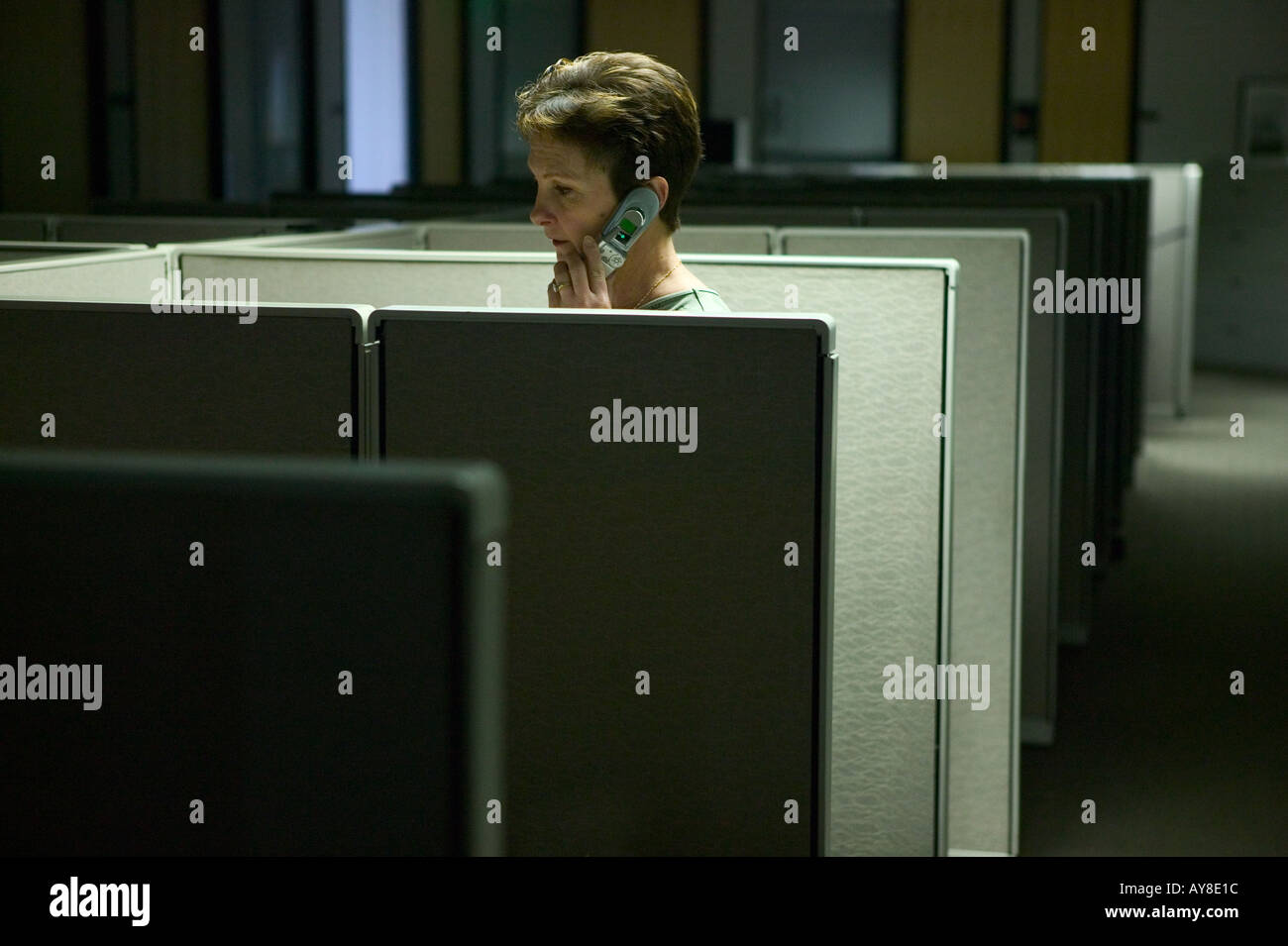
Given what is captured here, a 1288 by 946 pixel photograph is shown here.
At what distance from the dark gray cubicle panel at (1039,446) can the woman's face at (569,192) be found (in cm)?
169

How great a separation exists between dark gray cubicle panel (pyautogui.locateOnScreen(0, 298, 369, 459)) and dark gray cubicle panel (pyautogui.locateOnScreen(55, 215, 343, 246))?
1.56 meters

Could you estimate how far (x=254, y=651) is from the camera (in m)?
0.70

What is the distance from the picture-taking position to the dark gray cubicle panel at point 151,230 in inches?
127

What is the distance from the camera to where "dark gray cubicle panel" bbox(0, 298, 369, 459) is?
1.63 m

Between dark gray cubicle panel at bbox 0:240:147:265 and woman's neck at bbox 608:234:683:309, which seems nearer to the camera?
woman's neck at bbox 608:234:683:309

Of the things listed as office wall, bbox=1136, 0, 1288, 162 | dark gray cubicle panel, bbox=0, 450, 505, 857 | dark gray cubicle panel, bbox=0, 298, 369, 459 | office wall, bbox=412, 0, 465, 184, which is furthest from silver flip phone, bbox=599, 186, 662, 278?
office wall, bbox=1136, 0, 1288, 162

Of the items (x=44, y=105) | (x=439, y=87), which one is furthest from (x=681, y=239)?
(x=439, y=87)

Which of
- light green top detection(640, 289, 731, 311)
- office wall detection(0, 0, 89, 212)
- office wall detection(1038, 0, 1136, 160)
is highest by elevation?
office wall detection(1038, 0, 1136, 160)

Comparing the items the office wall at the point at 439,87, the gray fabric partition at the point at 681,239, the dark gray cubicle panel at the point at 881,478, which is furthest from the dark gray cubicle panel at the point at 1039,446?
the office wall at the point at 439,87

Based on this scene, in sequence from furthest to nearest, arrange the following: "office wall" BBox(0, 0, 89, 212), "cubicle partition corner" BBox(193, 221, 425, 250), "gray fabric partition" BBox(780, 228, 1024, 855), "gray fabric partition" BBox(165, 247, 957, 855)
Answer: "office wall" BBox(0, 0, 89, 212) < "gray fabric partition" BBox(780, 228, 1024, 855) < "cubicle partition corner" BBox(193, 221, 425, 250) < "gray fabric partition" BBox(165, 247, 957, 855)

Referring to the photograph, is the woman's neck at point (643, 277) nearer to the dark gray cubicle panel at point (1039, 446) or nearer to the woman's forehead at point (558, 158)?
the woman's forehead at point (558, 158)

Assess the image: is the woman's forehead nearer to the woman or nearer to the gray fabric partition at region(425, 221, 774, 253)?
the woman

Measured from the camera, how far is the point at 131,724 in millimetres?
764
